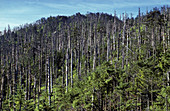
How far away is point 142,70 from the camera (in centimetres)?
1591

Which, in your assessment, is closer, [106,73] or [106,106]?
[106,106]

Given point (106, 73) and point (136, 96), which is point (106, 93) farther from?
point (136, 96)

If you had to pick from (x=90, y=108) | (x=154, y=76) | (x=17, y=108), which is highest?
(x=154, y=76)

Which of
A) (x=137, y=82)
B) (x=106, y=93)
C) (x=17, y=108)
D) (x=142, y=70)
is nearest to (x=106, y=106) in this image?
(x=106, y=93)

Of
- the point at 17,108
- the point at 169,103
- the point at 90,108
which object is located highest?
the point at 169,103

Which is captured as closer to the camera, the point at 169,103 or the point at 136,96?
the point at 169,103

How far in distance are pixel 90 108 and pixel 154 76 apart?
25.1 feet

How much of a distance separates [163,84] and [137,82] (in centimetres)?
250

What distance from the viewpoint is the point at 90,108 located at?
59.1 ft

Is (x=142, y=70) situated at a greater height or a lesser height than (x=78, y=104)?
greater

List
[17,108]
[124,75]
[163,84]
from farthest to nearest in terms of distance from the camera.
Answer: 1. [17,108]
2. [124,75]
3. [163,84]

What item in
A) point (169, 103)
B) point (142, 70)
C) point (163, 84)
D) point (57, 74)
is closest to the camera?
point (169, 103)

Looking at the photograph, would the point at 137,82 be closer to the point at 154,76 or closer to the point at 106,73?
the point at 154,76

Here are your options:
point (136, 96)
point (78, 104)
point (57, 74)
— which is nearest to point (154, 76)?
point (136, 96)
